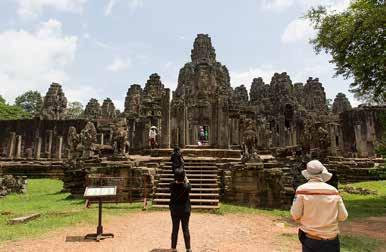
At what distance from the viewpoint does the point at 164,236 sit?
746 centimetres

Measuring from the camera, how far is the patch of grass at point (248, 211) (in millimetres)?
10953

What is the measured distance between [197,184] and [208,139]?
1476 cm

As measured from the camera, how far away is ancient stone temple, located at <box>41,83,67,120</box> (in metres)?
43.8

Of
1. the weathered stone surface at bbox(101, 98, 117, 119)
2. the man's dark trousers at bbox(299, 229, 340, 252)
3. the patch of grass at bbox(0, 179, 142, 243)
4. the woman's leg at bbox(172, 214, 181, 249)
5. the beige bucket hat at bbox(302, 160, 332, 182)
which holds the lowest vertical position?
the patch of grass at bbox(0, 179, 142, 243)

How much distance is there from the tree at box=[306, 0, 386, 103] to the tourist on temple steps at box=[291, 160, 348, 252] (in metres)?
11.3

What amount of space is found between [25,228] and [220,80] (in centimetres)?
3424

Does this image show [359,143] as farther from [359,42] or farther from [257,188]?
[257,188]

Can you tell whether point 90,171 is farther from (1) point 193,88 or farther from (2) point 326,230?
(1) point 193,88

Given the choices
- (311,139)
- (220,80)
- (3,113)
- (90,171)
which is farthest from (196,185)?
(3,113)

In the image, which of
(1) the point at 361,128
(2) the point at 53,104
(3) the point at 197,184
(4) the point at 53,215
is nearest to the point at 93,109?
(2) the point at 53,104

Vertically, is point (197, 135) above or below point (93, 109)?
below

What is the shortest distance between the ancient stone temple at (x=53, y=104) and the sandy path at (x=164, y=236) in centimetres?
3851

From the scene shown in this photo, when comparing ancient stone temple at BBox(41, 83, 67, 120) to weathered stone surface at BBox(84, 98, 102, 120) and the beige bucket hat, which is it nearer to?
weathered stone surface at BBox(84, 98, 102, 120)

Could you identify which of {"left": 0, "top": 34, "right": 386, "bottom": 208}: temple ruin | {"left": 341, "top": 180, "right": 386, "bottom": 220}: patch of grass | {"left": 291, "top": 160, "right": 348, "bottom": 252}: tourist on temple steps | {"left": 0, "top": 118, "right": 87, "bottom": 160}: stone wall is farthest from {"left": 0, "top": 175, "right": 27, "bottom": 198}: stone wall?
{"left": 0, "top": 118, "right": 87, "bottom": 160}: stone wall
